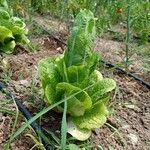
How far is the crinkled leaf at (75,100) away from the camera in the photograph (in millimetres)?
1724

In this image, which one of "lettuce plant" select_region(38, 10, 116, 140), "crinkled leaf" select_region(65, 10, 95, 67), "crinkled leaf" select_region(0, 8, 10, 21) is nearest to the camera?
"lettuce plant" select_region(38, 10, 116, 140)

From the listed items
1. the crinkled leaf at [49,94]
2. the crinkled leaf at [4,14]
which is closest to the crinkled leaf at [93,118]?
the crinkled leaf at [49,94]

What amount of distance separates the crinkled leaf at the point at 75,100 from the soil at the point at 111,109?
4.5 inches

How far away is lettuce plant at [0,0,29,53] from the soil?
3.0 inches

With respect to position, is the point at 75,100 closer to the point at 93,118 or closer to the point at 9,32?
the point at 93,118

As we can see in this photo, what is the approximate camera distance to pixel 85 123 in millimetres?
1763

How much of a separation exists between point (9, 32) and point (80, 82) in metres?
0.71

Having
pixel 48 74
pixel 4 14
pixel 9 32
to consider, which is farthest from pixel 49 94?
pixel 4 14

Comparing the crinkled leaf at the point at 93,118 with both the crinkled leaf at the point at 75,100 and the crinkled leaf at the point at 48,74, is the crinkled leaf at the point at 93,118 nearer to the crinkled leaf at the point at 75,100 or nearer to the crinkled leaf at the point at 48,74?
the crinkled leaf at the point at 75,100

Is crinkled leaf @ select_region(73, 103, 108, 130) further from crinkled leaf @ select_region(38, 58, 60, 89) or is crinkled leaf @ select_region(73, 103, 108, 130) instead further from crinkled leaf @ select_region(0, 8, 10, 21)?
crinkled leaf @ select_region(0, 8, 10, 21)

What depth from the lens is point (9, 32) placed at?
7.70ft

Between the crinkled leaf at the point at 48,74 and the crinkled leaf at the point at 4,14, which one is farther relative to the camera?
the crinkled leaf at the point at 4,14

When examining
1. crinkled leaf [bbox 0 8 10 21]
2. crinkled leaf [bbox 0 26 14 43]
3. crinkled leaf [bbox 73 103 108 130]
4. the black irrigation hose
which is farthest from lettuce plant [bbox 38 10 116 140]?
crinkled leaf [bbox 0 8 10 21]

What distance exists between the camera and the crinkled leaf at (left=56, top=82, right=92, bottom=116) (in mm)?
1724
